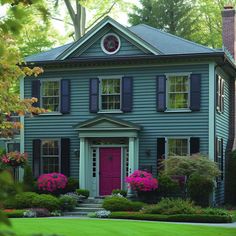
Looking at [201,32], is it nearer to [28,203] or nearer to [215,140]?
[215,140]

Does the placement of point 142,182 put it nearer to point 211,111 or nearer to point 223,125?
point 211,111

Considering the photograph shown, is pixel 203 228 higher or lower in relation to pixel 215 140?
lower

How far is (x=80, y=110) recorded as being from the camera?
2369 centimetres

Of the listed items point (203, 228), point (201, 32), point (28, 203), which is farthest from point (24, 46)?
point (203, 228)

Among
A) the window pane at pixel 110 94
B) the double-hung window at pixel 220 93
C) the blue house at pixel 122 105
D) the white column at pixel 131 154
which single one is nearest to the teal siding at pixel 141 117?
the blue house at pixel 122 105

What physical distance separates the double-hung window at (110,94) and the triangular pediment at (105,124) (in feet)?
2.37

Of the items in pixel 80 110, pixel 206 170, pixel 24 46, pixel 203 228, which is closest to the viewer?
pixel 203 228

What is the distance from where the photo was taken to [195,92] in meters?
22.0

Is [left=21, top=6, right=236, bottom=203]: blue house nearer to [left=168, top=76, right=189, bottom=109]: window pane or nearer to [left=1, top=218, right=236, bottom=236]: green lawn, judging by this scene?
[left=168, top=76, right=189, bottom=109]: window pane

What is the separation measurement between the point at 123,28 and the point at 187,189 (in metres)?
6.86

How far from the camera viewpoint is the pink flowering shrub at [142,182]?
67.8 ft

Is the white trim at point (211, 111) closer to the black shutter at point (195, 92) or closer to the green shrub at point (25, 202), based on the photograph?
the black shutter at point (195, 92)

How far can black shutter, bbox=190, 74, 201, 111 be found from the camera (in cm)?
2194

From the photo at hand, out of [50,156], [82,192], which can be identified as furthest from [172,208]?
[50,156]
